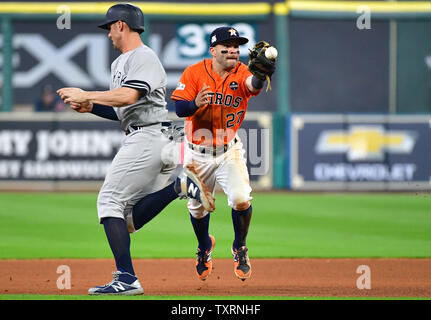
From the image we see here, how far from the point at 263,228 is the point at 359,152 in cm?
494

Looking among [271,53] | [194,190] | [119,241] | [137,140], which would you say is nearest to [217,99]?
[271,53]

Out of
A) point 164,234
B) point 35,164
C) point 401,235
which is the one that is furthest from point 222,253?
point 35,164

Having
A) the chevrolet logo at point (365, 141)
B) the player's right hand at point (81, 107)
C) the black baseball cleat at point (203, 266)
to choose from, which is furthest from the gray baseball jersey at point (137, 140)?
the chevrolet logo at point (365, 141)

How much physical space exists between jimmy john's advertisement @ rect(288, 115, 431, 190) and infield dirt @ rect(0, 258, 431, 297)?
6887 millimetres

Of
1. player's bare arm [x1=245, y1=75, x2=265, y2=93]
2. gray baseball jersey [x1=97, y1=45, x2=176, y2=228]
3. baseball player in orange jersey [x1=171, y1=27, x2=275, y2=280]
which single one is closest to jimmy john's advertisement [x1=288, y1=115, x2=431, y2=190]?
baseball player in orange jersey [x1=171, y1=27, x2=275, y2=280]

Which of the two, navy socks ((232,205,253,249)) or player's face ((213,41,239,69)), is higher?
player's face ((213,41,239,69))

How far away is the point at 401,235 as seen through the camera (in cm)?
1027

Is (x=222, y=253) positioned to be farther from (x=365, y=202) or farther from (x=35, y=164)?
(x=35, y=164)

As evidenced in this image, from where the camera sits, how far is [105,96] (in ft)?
18.2

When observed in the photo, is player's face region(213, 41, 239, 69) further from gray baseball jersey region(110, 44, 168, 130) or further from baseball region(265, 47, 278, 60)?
gray baseball jersey region(110, 44, 168, 130)

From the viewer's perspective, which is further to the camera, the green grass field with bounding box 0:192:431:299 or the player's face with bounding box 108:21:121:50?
the green grass field with bounding box 0:192:431:299

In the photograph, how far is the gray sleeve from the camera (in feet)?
18.5

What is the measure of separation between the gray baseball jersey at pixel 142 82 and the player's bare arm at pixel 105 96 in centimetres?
6

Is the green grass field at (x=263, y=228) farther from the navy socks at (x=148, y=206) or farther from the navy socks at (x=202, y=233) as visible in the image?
the navy socks at (x=148, y=206)
